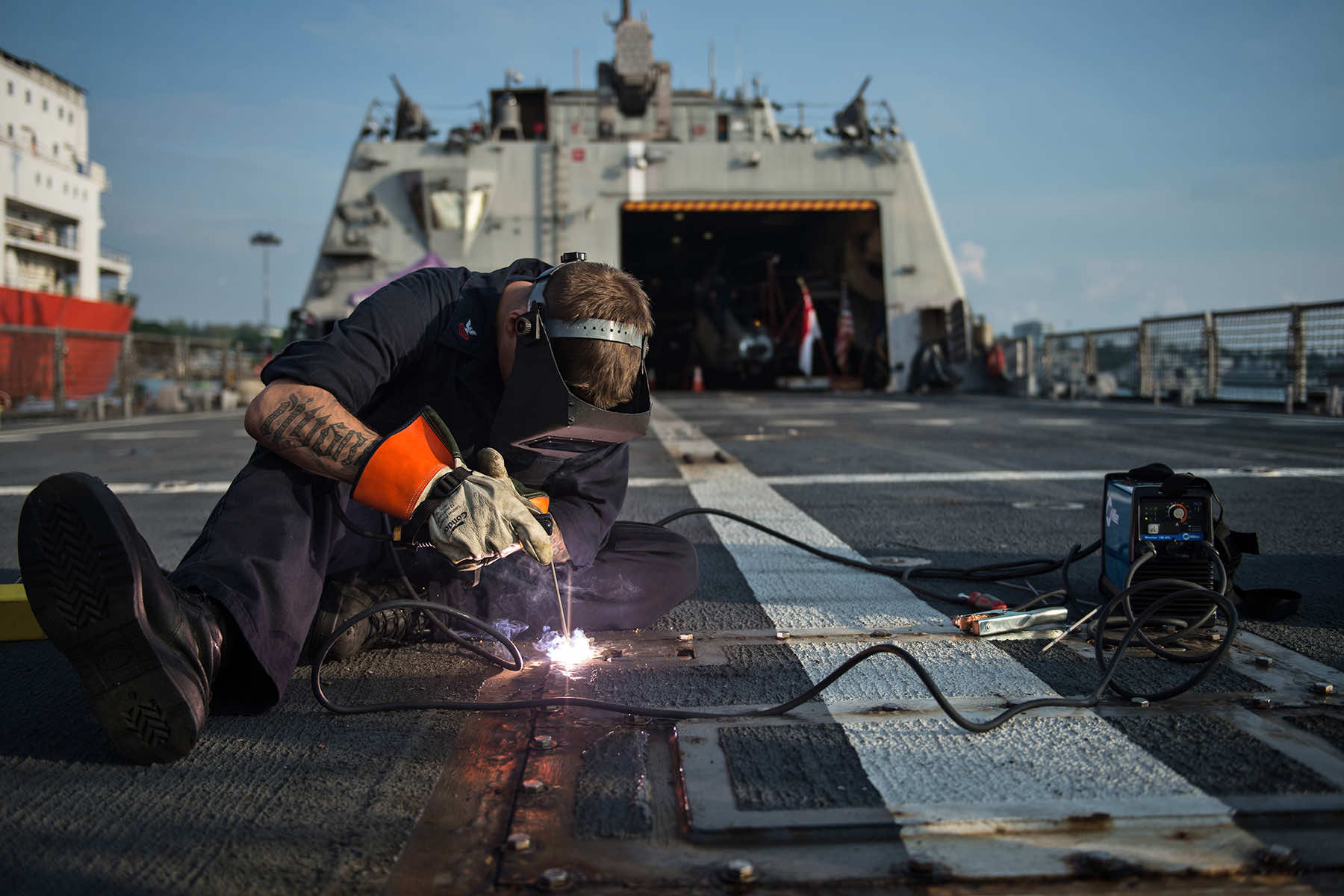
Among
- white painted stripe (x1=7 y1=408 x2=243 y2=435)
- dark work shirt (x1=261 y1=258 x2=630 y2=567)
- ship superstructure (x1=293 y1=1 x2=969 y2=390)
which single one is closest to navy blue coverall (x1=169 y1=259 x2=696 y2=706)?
dark work shirt (x1=261 y1=258 x2=630 y2=567)

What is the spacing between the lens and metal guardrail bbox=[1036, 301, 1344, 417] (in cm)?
1177

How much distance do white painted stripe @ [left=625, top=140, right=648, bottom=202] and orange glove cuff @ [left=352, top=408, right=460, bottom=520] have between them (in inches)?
648

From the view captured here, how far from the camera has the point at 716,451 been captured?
22.0ft

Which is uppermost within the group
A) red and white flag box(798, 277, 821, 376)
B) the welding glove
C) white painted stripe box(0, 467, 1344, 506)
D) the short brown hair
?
red and white flag box(798, 277, 821, 376)

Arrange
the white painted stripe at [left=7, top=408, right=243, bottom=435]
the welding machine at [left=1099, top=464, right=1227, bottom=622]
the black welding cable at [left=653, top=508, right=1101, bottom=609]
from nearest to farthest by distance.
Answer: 1. the welding machine at [left=1099, top=464, right=1227, bottom=622]
2. the black welding cable at [left=653, top=508, right=1101, bottom=609]
3. the white painted stripe at [left=7, top=408, right=243, bottom=435]

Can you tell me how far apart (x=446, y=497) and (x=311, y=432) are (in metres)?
0.34

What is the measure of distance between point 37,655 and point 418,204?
51.9 feet

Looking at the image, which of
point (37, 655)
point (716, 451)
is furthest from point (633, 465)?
point (37, 655)

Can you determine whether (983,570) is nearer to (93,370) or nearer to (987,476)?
(987,476)

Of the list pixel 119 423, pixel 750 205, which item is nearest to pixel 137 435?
pixel 119 423

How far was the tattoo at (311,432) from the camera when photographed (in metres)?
1.92

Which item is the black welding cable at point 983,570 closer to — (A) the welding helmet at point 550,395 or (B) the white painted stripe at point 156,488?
(A) the welding helmet at point 550,395

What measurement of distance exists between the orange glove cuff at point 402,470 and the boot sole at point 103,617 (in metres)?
0.47

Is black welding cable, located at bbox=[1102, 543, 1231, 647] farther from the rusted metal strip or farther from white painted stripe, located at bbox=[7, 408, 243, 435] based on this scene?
white painted stripe, located at bbox=[7, 408, 243, 435]
